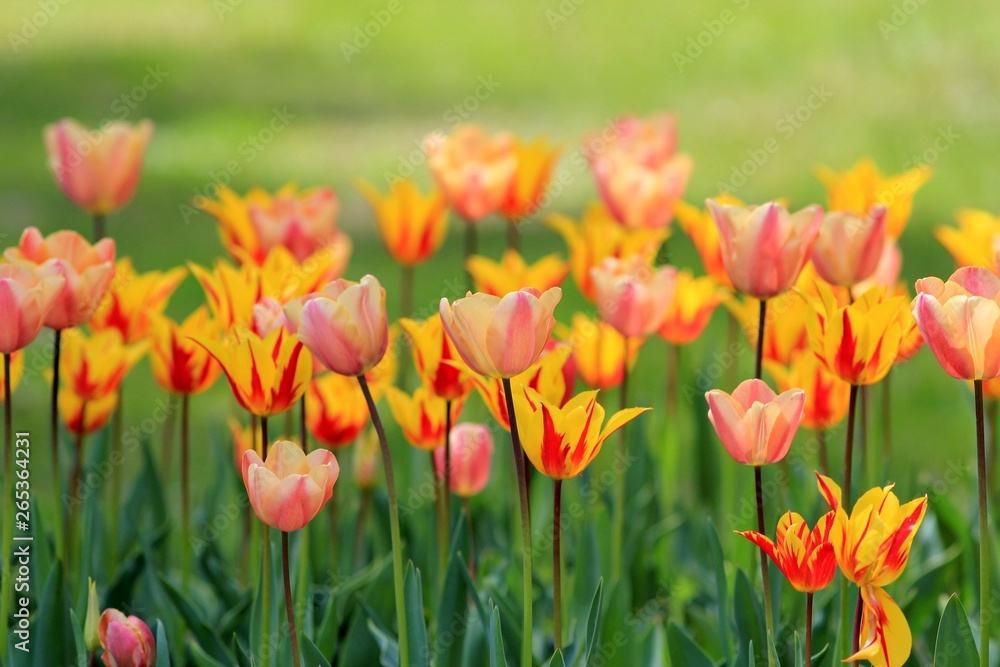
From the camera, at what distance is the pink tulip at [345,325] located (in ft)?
4.89

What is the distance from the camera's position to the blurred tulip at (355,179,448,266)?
2682 millimetres

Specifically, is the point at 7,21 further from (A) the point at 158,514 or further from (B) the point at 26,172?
(A) the point at 158,514

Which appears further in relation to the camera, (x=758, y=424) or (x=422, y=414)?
(x=422, y=414)

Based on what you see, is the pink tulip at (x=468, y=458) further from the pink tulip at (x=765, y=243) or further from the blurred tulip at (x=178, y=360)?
the pink tulip at (x=765, y=243)

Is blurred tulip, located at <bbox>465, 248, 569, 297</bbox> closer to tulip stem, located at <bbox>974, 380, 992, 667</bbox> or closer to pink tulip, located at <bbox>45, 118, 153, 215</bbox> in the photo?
pink tulip, located at <bbox>45, 118, 153, 215</bbox>

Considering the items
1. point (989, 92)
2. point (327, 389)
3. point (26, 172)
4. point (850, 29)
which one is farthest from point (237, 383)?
point (850, 29)

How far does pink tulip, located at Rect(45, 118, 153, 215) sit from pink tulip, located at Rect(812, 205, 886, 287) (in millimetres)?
1339

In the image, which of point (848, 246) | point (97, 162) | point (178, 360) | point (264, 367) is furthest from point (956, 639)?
point (97, 162)

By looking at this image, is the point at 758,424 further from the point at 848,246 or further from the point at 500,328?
the point at 848,246

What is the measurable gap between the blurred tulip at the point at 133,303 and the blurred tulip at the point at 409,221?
1.77 ft

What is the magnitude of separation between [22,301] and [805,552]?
101 centimetres

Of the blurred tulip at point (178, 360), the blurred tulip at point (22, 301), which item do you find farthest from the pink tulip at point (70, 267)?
the blurred tulip at point (178, 360)

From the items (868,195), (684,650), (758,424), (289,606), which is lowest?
(684,650)

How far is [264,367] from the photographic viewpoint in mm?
1625
